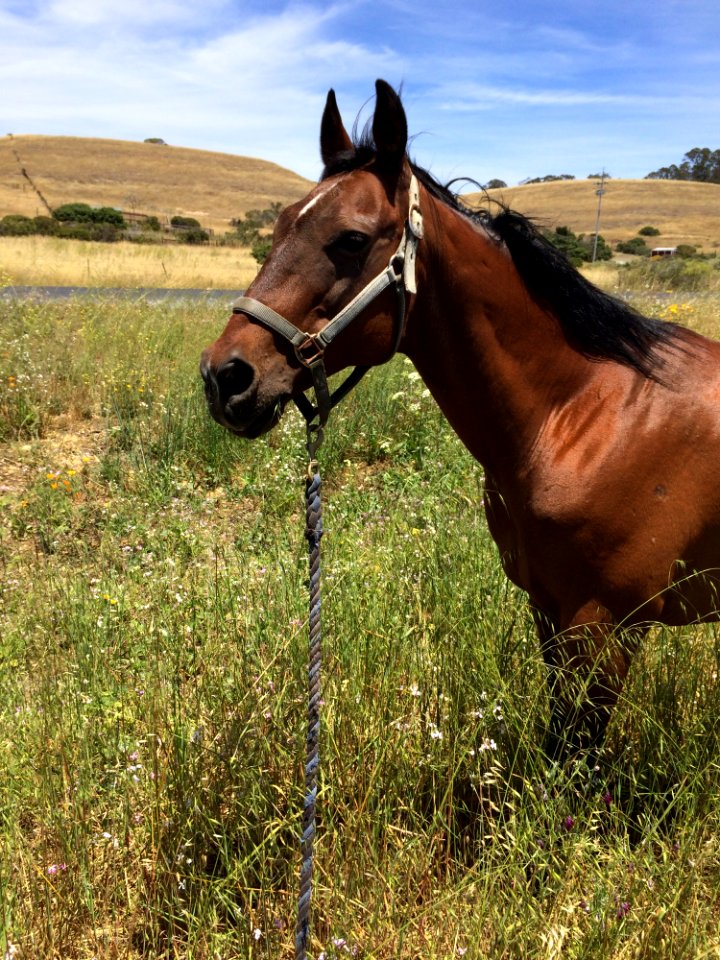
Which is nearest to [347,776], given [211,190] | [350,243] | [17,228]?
[350,243]

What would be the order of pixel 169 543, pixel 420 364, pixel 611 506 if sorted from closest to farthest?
pixel 611 506 < pixel 420 364 < pixel 169 543

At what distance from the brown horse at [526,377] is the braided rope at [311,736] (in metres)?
0.31

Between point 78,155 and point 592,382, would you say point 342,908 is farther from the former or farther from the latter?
point 78,155

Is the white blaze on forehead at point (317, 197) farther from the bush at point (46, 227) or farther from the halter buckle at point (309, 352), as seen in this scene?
the bush at point (46, 227)

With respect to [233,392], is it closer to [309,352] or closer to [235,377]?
[235,377]

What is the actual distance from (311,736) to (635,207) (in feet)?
299

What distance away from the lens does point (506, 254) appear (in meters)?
2.10

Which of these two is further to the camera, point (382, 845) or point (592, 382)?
point (592, 382)

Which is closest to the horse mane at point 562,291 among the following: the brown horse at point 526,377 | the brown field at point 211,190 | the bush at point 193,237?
the brown horse at point 526,377

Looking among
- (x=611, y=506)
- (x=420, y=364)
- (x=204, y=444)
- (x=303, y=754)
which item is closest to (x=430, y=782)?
(x=303, y=754)

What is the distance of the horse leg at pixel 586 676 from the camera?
193 cm

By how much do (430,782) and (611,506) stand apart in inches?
41.8

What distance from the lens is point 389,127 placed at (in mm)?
1818

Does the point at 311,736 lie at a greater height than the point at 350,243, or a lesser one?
lesser
